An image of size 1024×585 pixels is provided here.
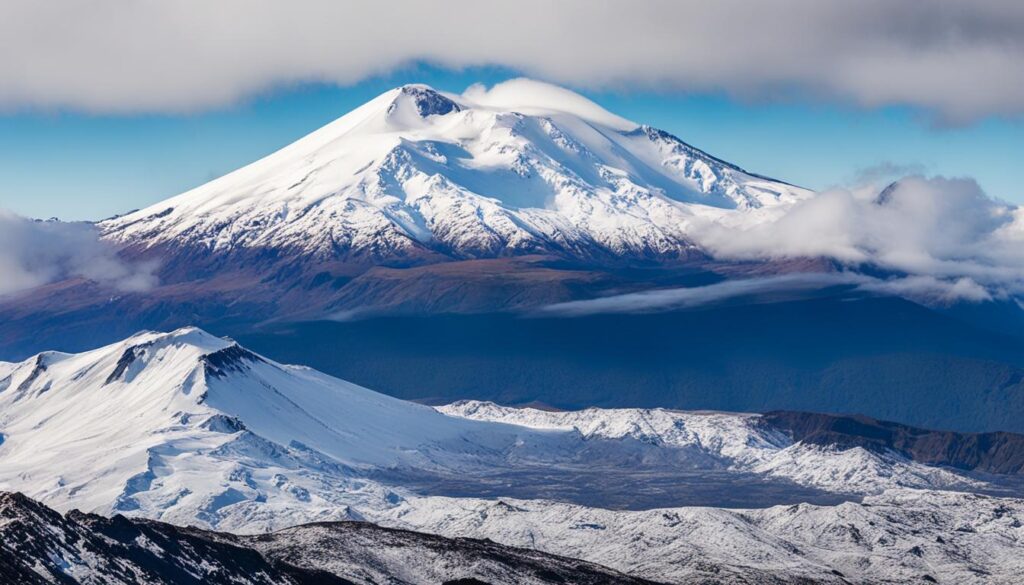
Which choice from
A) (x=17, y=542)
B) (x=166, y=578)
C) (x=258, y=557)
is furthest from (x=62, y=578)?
(x=258, y=557)

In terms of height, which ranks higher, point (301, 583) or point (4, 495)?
point (4, 495)

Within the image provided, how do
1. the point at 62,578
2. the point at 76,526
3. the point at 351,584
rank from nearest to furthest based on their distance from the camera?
the point at 62,578
the point at 76,526
the point at 351,584

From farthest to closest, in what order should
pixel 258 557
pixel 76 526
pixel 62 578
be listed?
pixel 258 557, pixel 76 526, pixel 62 578

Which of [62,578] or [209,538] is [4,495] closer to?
[62,578]

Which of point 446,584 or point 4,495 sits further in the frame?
point 446,584

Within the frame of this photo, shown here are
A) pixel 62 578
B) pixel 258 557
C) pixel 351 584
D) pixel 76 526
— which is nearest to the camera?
pixel 62 578

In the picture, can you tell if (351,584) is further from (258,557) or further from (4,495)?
(4,495)

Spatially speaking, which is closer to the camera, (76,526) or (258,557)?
(76,526)

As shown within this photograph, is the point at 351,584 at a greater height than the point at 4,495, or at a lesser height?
lesser

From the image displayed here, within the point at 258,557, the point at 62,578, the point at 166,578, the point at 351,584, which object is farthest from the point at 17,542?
the point at 351,584
